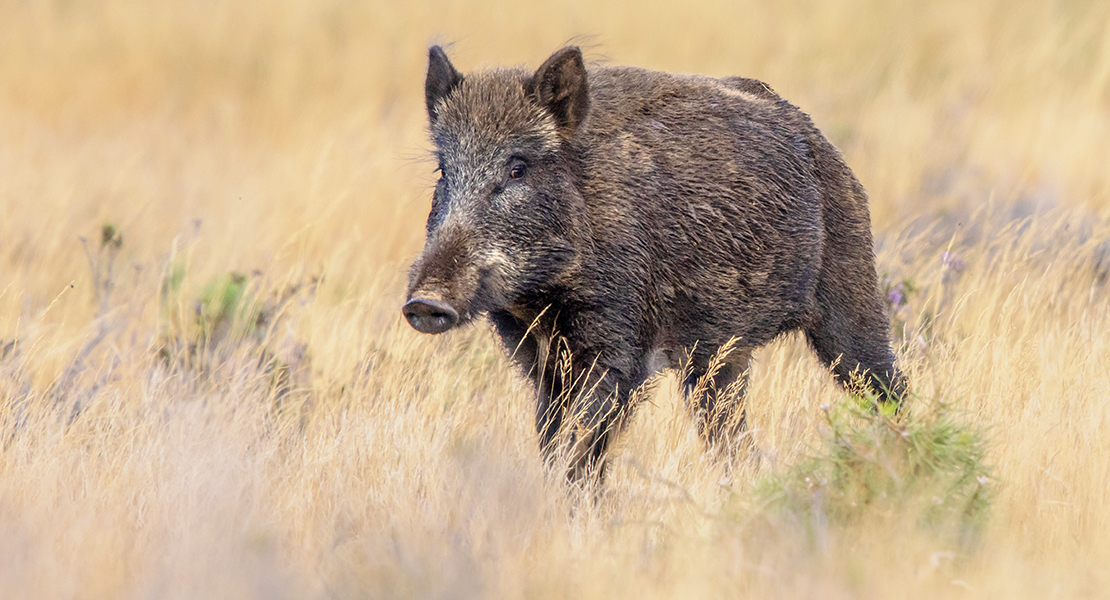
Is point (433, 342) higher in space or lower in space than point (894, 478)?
lower

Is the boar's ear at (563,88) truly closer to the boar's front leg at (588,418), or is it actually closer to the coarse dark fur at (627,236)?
the coarse dark fur at (627,236)

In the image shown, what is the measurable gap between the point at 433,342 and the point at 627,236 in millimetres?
1928

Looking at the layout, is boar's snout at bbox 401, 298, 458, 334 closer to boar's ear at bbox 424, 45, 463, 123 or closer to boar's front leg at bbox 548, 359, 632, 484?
boar's front leg at bbox 548, 359, 632, 484

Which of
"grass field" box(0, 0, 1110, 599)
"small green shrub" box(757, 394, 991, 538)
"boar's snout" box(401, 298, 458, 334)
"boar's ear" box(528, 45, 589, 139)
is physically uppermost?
"boar's ear" box(528, 45, 589, 139)

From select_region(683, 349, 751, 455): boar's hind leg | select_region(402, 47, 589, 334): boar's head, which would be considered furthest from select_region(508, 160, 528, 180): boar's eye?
select_region(683, 349, 751, 455): boar's hind leg

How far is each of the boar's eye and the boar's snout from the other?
733 mm

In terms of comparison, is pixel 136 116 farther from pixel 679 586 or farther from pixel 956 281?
A: pixel 679 586

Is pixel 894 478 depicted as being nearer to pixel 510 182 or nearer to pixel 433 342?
pixel 510 182

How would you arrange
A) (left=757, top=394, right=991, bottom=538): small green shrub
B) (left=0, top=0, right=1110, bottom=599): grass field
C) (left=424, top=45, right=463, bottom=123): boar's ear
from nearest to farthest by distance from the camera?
(left=0, top=0, right=1110, bottom=599): grass field → (left=757, top=394, right=991, bottom=538): small green shrub → (left=424, top=45, right=463, bottom=123): boar's ear

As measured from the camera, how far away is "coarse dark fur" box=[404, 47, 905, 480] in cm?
452

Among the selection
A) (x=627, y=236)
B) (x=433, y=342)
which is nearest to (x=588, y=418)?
(x=627, y=236)

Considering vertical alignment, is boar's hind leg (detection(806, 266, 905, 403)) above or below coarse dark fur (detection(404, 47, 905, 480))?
below

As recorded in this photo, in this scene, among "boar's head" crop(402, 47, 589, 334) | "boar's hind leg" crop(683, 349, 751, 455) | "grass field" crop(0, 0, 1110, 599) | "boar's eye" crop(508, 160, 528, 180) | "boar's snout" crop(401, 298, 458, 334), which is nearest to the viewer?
"grass field" crop(0, 0, 1110, 599)

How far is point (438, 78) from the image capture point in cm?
487
